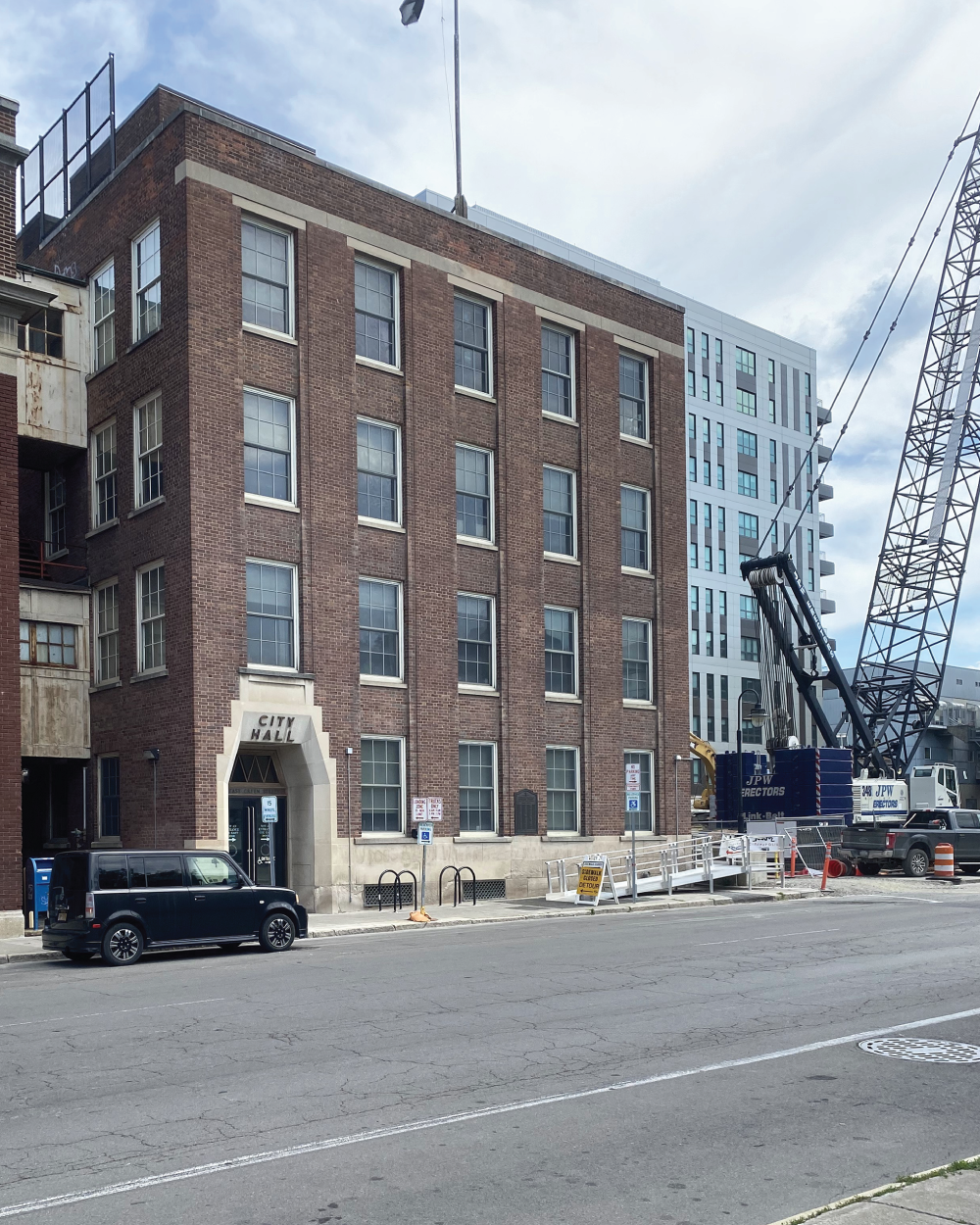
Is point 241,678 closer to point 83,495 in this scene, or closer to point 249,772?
point 249,772

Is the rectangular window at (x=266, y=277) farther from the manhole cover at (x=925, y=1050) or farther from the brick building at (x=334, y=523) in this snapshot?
the manhole cover at (x=925, y=1050)

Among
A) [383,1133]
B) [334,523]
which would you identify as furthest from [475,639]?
[383,1133]

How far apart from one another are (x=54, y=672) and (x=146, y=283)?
8.83m

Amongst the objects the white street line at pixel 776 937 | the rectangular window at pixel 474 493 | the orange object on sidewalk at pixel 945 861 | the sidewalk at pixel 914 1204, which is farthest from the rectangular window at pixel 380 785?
the sidewalk at pixel 914 1204

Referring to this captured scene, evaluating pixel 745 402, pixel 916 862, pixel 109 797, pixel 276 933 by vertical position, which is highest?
pixel 745 402

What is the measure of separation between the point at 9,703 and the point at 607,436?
59.4 ft

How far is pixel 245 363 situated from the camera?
2752 cm

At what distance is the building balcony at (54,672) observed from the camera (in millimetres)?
28734

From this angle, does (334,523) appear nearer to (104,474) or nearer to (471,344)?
(104,474)

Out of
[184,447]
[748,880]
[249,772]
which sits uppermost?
[184,447]

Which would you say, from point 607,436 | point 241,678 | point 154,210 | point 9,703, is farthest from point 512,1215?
point 607,436

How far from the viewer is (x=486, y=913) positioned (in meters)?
26.2

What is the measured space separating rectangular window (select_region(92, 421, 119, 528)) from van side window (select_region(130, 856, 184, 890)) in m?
12.1

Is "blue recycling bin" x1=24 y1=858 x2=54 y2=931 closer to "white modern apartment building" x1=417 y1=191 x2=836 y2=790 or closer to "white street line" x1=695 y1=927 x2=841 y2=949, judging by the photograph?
"white street line" x1=695 y1=927 x2=841 y2=949
